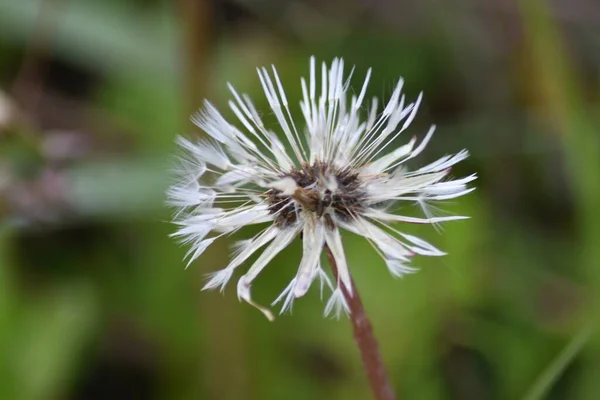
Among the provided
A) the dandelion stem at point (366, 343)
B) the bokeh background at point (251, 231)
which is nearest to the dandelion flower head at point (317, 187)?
the dandelion stem at point (366, 343)

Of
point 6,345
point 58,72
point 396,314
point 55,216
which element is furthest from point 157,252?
point 58,72

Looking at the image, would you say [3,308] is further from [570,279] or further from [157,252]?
[570,279]

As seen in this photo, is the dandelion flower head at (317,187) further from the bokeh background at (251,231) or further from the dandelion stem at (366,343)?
the bokeh background at (251,231)

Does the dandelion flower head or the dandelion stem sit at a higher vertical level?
the dandelion flower head

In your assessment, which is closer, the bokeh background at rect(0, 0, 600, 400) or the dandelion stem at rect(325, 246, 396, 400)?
the dandelion stem at rect(325, 246, 396, 400)

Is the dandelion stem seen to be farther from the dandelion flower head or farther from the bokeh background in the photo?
the bokeh background

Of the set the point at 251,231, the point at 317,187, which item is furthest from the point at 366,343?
the point at 251,231

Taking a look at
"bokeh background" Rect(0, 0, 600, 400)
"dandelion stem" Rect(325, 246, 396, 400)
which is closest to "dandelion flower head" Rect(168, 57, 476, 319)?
"dandelion stem" Rect(325, 246, 396, 400)

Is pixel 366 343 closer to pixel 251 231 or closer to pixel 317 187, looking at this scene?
pixel 317 187
